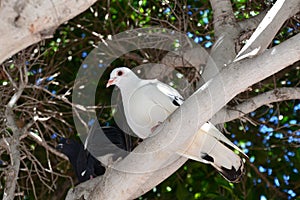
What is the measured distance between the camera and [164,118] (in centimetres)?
292

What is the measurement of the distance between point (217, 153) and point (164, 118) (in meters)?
0.40

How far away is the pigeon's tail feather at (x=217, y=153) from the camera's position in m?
2.60

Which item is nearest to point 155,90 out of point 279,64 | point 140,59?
Result: point 279,64

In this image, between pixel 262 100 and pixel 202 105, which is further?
pixel 262 100

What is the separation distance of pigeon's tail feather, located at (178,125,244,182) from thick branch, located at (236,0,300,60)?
1.67 feet

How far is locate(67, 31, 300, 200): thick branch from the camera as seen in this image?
2.08 metres

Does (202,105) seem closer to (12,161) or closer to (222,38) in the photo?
(222,38)

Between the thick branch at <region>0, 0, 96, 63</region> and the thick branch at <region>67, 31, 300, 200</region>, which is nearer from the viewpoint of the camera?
the thick branch at <region>0, 0, 96, 63</region>

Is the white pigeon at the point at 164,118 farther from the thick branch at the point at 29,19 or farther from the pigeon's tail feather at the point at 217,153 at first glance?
the thick branch at the point at 29,19

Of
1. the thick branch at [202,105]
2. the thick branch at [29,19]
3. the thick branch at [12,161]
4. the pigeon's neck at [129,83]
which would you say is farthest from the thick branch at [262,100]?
Result: the thick branch at [29,19]

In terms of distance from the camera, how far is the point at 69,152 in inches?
142

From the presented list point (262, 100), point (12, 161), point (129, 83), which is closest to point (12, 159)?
point (12, 161)

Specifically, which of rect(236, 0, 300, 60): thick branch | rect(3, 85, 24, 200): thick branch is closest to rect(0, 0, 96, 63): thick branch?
rect(236, 0, 300, 60): thick branch

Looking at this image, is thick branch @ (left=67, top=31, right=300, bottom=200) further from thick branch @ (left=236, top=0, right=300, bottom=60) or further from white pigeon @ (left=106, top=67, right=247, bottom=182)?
white pigeon @ (left=106, top=67, right=247, bottom=182)
